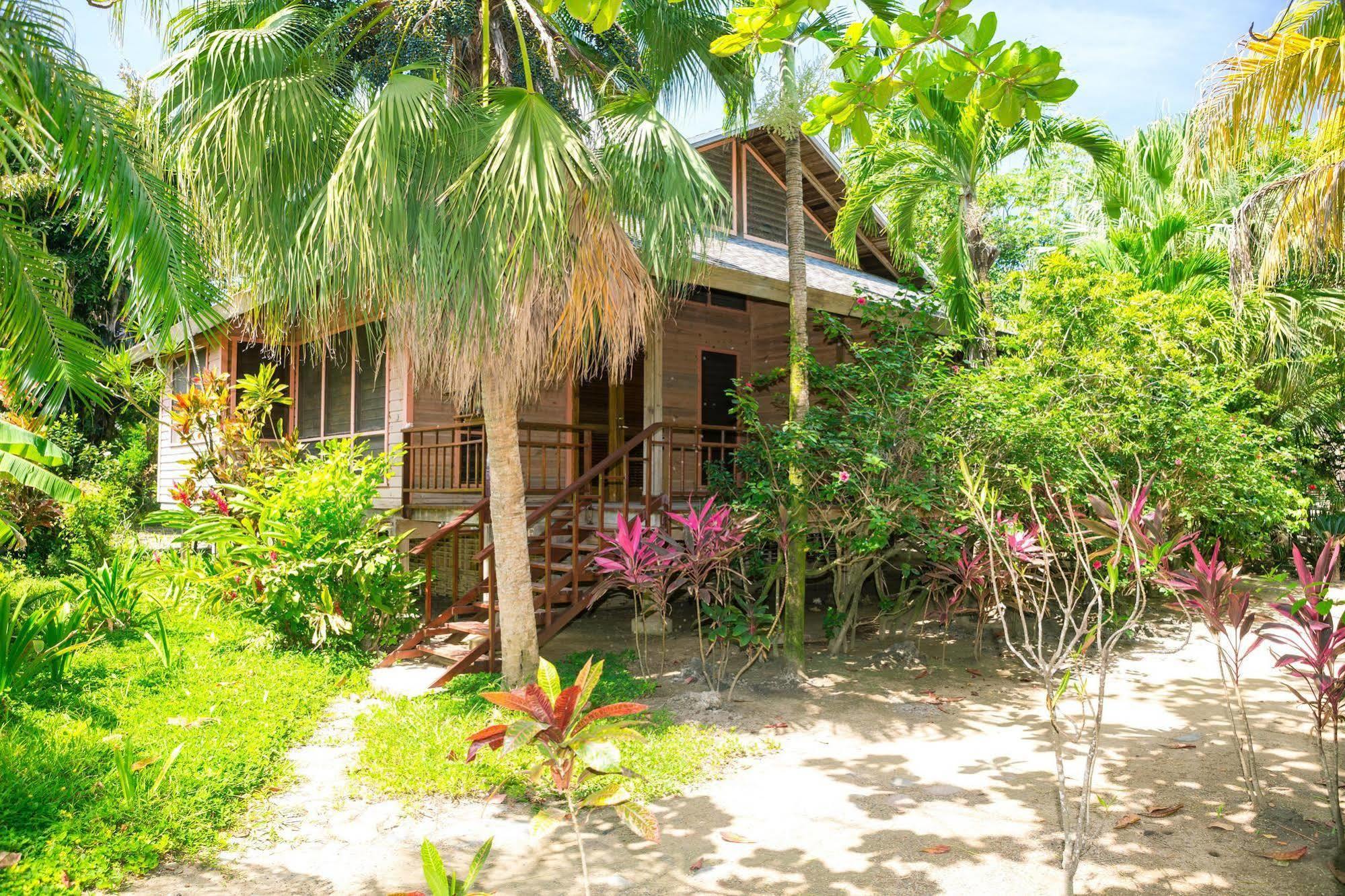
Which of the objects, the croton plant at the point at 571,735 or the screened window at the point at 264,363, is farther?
the screened window at the point at 264,363

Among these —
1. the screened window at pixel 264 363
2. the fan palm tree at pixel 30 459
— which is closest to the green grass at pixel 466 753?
the fan palm tree at pixel 30 459

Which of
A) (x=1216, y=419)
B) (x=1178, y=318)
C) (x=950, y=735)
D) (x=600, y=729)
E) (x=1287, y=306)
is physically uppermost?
(x=1287, y=306)

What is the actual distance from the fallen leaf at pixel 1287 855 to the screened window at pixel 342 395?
10.2m

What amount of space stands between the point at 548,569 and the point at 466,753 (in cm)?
261

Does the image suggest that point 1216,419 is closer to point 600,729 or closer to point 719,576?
point 719,576

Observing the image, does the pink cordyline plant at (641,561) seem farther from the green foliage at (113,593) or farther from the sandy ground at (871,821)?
the green foliage at (113,593)

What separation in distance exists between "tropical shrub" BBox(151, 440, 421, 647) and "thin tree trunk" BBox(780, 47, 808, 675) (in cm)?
403

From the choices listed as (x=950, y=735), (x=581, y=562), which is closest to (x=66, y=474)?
(x=581, y=562)

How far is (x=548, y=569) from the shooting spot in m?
8.02

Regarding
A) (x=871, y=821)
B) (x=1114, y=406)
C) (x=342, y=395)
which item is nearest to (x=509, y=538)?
(x=871, y=821)

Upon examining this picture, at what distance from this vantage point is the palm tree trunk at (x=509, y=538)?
22.4 ft

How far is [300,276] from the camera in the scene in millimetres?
5945

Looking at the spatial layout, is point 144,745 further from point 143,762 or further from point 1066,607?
point 1066,607

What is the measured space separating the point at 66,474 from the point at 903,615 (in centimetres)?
1924
